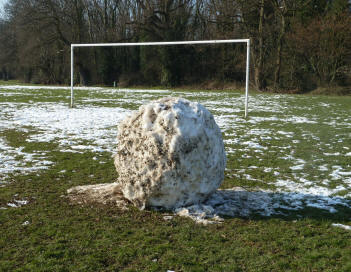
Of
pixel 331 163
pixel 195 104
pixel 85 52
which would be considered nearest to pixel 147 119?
pixel 195 104

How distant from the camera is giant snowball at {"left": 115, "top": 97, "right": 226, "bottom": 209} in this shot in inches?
187

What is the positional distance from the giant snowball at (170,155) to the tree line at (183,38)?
100 ft

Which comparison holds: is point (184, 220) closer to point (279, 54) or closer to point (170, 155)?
point (170, 155)

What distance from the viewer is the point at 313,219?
4824 millimetres

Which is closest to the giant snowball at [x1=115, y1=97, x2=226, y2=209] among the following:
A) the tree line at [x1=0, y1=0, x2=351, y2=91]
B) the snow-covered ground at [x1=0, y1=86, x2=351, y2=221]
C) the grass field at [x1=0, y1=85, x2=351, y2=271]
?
the grass field at [x1=0, y1=85, x2=351, y2=271]

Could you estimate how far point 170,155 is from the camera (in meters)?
4.72

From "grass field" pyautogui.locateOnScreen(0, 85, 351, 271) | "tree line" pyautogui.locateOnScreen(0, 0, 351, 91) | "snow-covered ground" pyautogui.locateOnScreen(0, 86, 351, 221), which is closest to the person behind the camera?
"grass field" pyautogui.locateOnScreen(0, 85, 351, 271)

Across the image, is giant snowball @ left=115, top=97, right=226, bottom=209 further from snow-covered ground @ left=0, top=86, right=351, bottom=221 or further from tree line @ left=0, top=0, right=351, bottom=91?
tree line @ left=0, top=0, right=351, bottom=91

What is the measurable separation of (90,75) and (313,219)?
4526cm

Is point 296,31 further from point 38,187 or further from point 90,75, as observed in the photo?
point 38,187

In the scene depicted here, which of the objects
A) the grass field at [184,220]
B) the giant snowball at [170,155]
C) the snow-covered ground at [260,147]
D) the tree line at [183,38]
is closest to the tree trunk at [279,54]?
the tree line at [183,38]

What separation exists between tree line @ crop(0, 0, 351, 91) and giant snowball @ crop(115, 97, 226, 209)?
30.5 meters

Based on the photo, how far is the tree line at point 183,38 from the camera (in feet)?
111

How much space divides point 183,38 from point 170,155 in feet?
131
